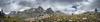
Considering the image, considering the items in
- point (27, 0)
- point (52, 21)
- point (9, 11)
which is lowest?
point (52, 21)

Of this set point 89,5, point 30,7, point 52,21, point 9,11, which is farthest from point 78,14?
point 9,11

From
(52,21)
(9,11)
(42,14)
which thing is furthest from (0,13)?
(52,21)

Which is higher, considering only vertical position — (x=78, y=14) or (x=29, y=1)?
(x=29, y=1)

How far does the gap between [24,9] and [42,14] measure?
1.95 feet

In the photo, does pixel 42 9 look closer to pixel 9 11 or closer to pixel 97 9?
pixel 9 11

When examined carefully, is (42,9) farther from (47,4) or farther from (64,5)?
(64,5)

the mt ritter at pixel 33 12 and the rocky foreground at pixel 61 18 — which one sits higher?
the mt ritter at pixel 33 12

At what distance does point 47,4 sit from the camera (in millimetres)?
5191

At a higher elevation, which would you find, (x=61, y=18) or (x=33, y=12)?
(x=33, y=12)

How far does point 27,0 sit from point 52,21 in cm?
105

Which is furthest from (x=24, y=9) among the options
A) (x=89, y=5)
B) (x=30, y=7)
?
(x=89, y=5)

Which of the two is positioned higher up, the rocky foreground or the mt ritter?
the mt ritter

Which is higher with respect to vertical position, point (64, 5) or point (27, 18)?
point (64, 5)

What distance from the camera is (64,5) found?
17.0 ft
